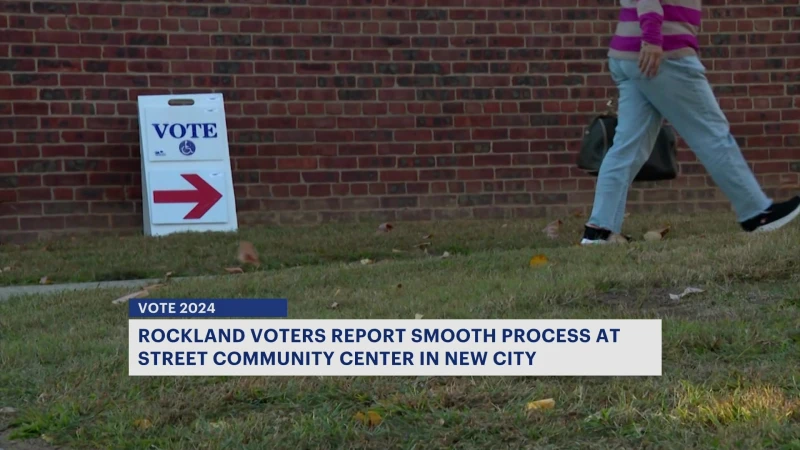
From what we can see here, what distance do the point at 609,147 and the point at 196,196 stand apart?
10.4 feet

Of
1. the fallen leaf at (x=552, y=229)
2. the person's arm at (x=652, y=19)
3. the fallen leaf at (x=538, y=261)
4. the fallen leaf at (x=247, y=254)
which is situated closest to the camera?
the fallen leaf at (x=538, y=261)

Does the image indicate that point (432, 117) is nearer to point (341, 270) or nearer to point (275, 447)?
point (341, 270)

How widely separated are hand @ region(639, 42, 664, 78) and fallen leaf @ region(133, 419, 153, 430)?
3.58 meters

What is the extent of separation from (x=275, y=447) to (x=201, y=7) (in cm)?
639

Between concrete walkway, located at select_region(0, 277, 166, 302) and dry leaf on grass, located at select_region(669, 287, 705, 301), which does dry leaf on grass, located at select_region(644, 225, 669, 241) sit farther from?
concrete walkway, located at select_region(0, 277, 166, 302)

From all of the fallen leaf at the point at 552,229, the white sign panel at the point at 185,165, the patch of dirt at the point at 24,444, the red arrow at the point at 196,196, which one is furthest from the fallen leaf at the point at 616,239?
the patch of dirt at the point at 24,444

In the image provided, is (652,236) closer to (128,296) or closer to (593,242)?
(593,242)

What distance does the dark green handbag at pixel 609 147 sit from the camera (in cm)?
684

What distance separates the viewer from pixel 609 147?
6.93m

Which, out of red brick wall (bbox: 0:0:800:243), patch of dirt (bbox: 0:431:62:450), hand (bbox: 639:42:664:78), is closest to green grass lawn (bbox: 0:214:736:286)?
red brick wall (bbox: 0:0:800:243)

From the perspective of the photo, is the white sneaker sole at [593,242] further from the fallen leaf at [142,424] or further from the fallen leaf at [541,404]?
the fallen leaf at [142,424]

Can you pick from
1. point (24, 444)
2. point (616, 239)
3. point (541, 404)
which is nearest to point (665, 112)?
point (616, 239)

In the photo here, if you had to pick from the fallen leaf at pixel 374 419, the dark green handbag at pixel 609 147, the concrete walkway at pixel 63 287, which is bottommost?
the concrete walkway at pixel 63 287

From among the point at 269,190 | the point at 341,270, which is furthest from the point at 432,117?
the point at 341,270
